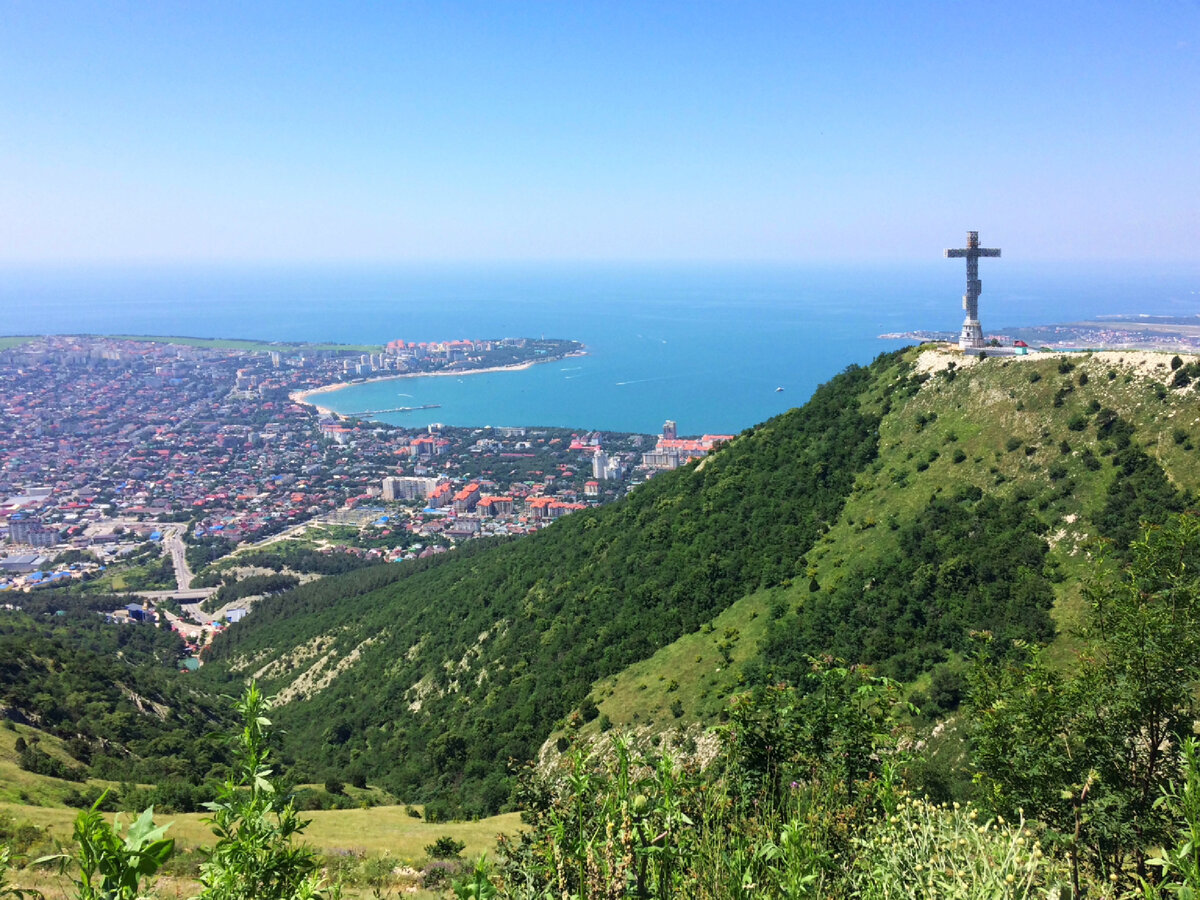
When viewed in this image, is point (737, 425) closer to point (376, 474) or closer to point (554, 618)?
point (376, 474)

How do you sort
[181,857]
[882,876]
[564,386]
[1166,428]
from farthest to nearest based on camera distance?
[564,386]
[1166,428]
[181,857]
[882,876]

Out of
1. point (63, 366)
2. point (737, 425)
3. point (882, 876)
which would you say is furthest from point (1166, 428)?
point (63, 366)

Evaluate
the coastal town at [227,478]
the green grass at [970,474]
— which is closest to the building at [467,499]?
the coastal town at [227,478]

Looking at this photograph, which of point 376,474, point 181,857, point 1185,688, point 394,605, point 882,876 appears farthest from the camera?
point 376,474

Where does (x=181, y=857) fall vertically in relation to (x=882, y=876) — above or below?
below

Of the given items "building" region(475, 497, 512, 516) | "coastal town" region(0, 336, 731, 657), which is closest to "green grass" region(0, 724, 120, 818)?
"coastal town" region(0, 336, 731, 657)

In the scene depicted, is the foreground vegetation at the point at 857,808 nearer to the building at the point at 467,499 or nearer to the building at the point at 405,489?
the building at the point at 467,499

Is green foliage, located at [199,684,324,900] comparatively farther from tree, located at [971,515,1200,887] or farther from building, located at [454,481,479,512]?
building, located at [454,481,479,512]

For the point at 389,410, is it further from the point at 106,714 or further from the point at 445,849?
the point at 445,849
